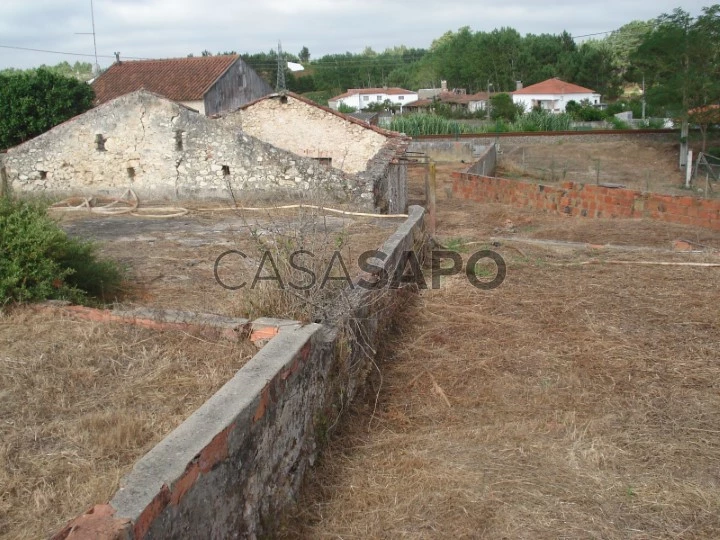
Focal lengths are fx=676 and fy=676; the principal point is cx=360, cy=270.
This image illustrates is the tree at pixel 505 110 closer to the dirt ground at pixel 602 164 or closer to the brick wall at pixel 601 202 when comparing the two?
the dirt ground at pixel 602 164

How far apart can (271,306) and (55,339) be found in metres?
1.51

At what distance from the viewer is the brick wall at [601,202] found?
12539mm

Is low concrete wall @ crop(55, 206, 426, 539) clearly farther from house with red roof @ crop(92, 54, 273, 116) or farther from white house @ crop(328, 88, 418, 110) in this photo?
white house @ crop(328, 88, 418, 110)

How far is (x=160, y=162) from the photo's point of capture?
45.8 ft

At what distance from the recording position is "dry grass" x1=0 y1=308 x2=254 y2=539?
9.41ft

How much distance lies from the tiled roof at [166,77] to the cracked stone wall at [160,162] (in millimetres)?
20055

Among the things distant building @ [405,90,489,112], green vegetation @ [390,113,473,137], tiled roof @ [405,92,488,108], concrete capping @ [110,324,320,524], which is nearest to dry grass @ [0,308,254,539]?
concrete capping @ [110,324,320,524]

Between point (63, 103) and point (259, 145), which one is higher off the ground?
point (63, 103)

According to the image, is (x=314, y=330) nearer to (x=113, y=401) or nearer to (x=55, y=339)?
(x=113, y=401)

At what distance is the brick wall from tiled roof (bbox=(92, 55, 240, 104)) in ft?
70.6

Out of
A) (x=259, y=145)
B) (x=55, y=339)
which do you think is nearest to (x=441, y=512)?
(x=55, y=339)

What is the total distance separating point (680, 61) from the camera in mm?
30172

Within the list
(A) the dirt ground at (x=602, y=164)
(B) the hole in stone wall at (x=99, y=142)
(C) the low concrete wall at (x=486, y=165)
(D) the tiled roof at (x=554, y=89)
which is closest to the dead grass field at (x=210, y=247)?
(B) the hole in stone wall at (x=99, y=142)

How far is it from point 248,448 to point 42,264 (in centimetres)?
325
